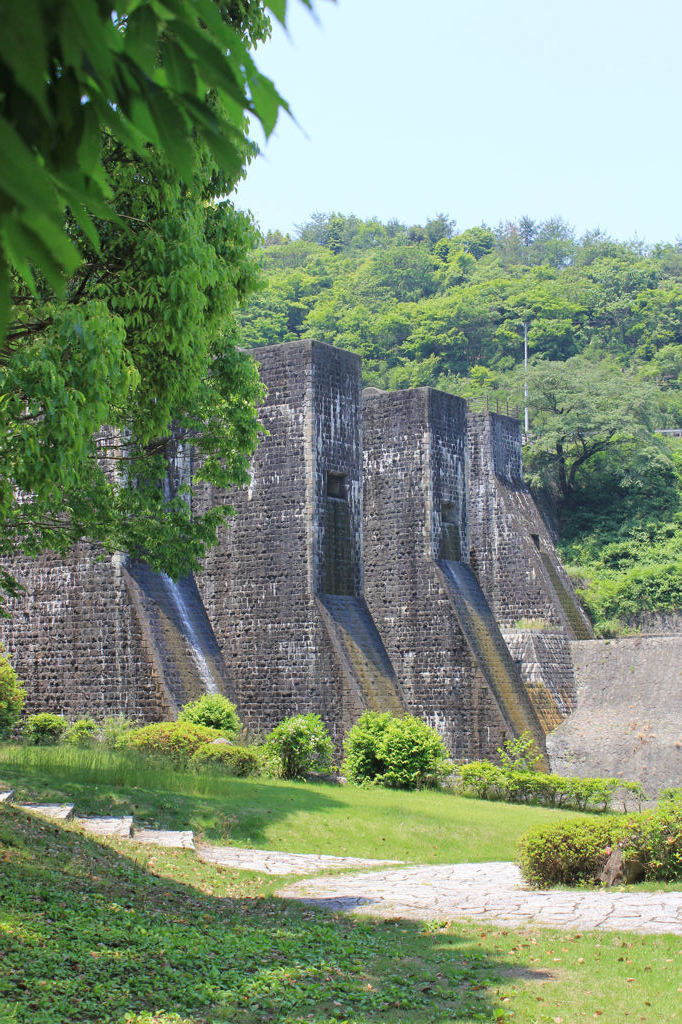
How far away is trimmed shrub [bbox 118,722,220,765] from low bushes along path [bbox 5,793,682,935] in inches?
138

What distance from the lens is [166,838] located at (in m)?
9.22

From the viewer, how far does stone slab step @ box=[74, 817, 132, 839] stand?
8.61 m

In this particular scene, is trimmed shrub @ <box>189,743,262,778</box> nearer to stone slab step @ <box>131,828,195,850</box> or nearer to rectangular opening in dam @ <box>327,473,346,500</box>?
stone slab step @ <box>131,828,195,850</box>

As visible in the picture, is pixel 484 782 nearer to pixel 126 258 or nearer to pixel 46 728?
pixel 46 728

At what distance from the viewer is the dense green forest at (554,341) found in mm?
30422

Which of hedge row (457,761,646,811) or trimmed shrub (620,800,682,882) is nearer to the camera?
trimmed shrub (620,800,682,882)

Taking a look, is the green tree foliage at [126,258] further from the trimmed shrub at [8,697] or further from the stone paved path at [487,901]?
the stone paved path at [487,901]

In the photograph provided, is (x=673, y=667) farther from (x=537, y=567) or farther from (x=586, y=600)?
(x=586, y=600)

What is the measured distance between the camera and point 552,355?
4884 cm

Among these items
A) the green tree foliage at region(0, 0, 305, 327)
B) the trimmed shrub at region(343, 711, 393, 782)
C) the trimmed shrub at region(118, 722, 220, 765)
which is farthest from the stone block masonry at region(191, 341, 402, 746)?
the green tree foliage at region(0, 0, 305, 327)

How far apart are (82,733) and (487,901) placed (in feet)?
26.8

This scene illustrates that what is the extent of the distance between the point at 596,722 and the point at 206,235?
14897mm

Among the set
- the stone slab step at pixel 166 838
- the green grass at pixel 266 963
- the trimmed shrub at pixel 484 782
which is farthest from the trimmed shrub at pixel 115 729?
the green grass at pixel 266 963

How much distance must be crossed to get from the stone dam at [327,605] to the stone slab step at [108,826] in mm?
5803
